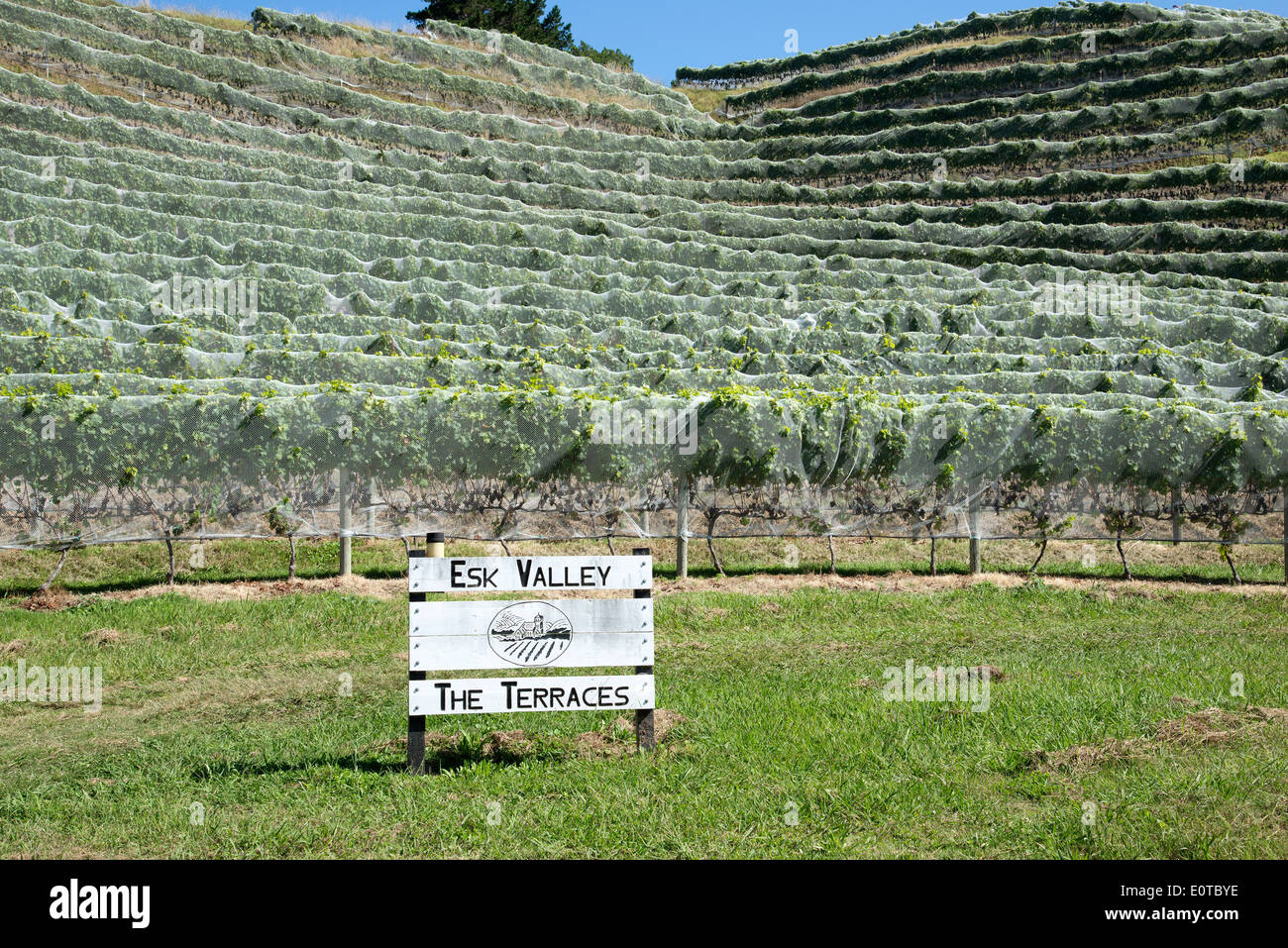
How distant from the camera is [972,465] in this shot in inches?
585

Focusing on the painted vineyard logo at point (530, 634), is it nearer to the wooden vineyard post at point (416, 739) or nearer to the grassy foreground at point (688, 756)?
the wooden vineyard post at point (416, 739)

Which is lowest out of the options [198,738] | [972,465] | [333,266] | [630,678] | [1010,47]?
[198,738]

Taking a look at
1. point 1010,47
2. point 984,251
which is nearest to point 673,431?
point 984,251

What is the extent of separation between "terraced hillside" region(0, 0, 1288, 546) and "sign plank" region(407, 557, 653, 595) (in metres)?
7.40

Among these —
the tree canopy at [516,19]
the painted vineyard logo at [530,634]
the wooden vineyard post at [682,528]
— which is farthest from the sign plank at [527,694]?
the tree canopy at [516,19]

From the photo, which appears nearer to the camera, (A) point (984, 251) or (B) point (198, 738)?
(B) point (198, 738)

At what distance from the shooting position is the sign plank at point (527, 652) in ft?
19.8

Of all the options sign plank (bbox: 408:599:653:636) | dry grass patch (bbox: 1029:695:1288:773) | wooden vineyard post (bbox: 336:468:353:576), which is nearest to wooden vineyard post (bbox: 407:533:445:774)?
sign plank (bbox: 408:599:653:636)

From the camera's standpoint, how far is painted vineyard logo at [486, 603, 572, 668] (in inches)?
240

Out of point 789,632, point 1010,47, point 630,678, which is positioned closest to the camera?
point 630,678

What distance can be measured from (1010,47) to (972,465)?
146 feet

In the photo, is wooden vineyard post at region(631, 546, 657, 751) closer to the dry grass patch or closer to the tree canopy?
the dry grass patch
